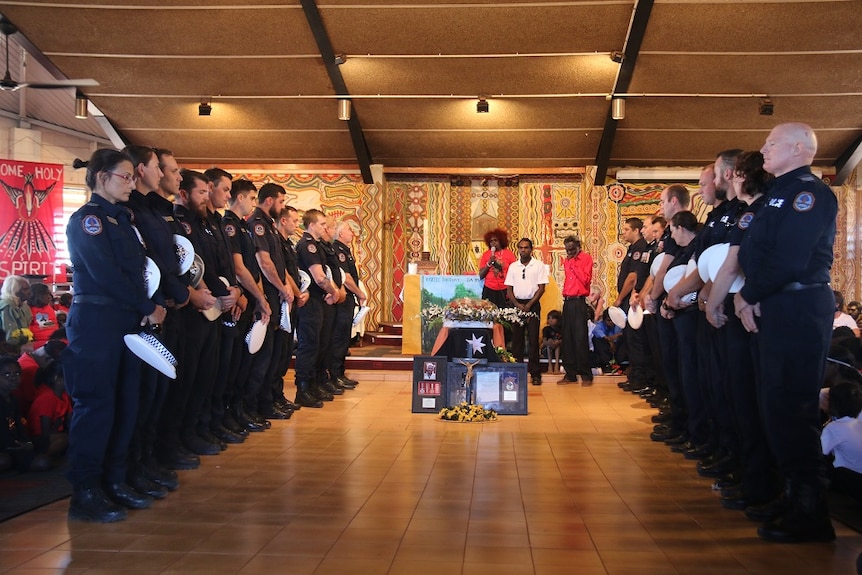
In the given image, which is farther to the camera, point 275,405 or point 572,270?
point 572,270

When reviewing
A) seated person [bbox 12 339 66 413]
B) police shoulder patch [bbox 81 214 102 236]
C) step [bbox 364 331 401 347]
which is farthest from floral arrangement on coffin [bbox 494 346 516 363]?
step [bbox 364 331 401 347]

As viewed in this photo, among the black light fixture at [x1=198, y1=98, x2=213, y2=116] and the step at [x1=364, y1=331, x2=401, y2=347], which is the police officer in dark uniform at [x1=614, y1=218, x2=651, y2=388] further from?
the black light fixture at [x1=198, y1=98, x2=213, y2=116]

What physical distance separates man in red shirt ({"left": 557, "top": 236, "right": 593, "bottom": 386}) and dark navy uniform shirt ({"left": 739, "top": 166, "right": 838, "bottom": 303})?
5.89 m

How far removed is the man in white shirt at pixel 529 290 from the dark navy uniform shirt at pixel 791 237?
237 inches

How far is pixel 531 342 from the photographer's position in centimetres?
980

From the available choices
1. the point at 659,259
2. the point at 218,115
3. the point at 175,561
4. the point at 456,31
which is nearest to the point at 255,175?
the point at 218,115

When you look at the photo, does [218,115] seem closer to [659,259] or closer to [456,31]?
[456,31]

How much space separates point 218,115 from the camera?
39.8 ft

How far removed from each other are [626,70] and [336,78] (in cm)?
356

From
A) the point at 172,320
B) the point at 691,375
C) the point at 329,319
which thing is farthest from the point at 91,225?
the point at 329,319

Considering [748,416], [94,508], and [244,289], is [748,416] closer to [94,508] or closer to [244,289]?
[94,508]

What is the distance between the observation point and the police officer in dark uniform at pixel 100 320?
12.5 ft

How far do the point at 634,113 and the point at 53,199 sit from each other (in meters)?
7.66

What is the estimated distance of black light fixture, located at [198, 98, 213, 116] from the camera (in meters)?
11.4
